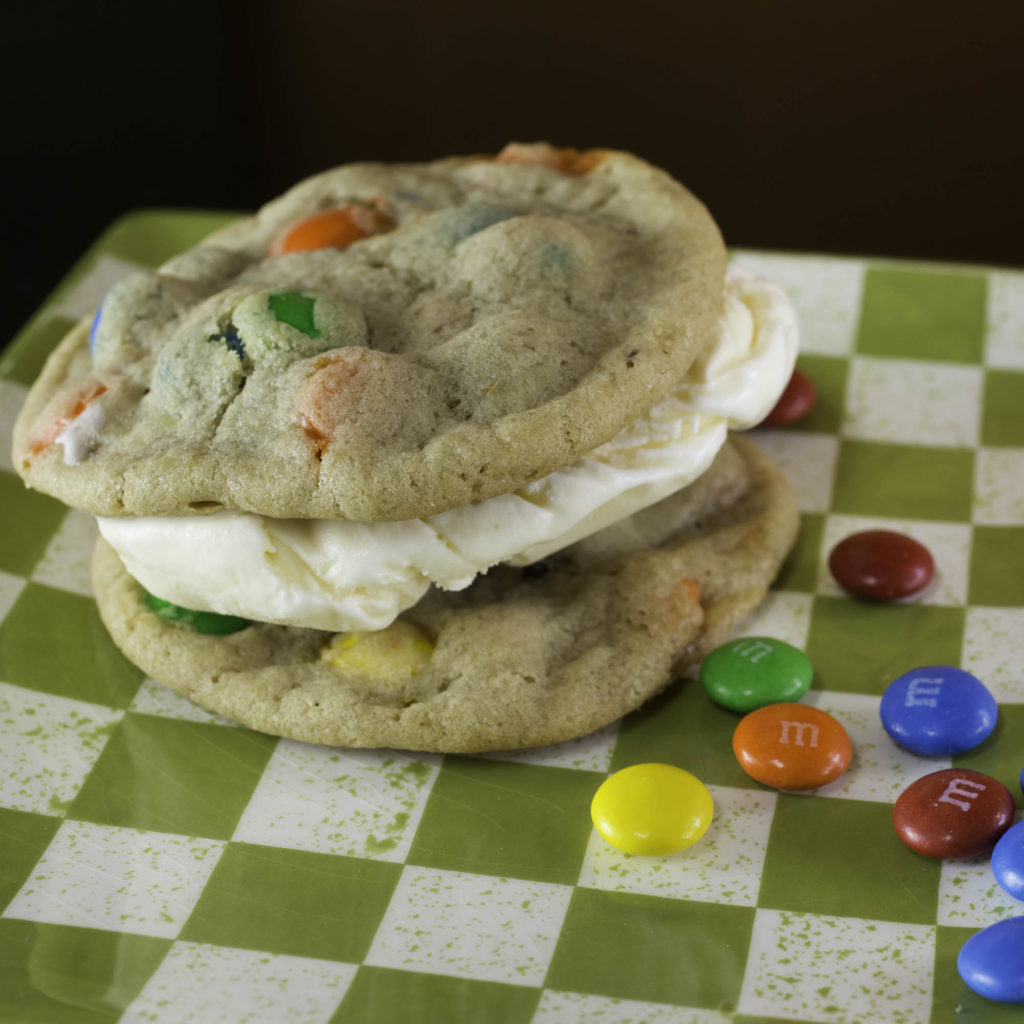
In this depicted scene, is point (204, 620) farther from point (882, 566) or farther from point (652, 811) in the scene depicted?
point (882, 566)

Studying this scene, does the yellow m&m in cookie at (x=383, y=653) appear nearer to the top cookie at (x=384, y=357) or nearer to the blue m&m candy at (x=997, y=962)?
the top cookie at (x=384, y=357)

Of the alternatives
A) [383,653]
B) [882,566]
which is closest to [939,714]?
[882,566]

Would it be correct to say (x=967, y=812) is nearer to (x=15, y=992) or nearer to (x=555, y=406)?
(x=555, y=406)

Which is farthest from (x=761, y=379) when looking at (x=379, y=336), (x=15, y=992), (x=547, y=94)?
(x=547, y=94)

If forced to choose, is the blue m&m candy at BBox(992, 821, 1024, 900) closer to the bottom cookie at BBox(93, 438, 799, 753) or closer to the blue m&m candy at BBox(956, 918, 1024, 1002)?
the blue m&m candy at BBox(956, 918, 1024, 1002)

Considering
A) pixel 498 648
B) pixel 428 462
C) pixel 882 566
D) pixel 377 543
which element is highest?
pixel 428 462

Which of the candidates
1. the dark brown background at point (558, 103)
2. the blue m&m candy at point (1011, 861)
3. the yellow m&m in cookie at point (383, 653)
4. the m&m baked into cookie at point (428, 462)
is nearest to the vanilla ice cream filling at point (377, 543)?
the m&m baked into cookie at point (428, 462)

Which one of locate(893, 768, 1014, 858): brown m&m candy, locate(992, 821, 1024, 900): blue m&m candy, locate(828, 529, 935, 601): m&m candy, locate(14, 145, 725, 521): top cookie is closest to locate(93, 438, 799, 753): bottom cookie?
locate(828, 529, 935, 601): m&m candy

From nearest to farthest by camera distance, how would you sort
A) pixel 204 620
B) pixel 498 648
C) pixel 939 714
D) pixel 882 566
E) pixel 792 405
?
pixel 939 714, pixel 498 648, pixel 204 620, pixel 882 566, pixel 792 405
